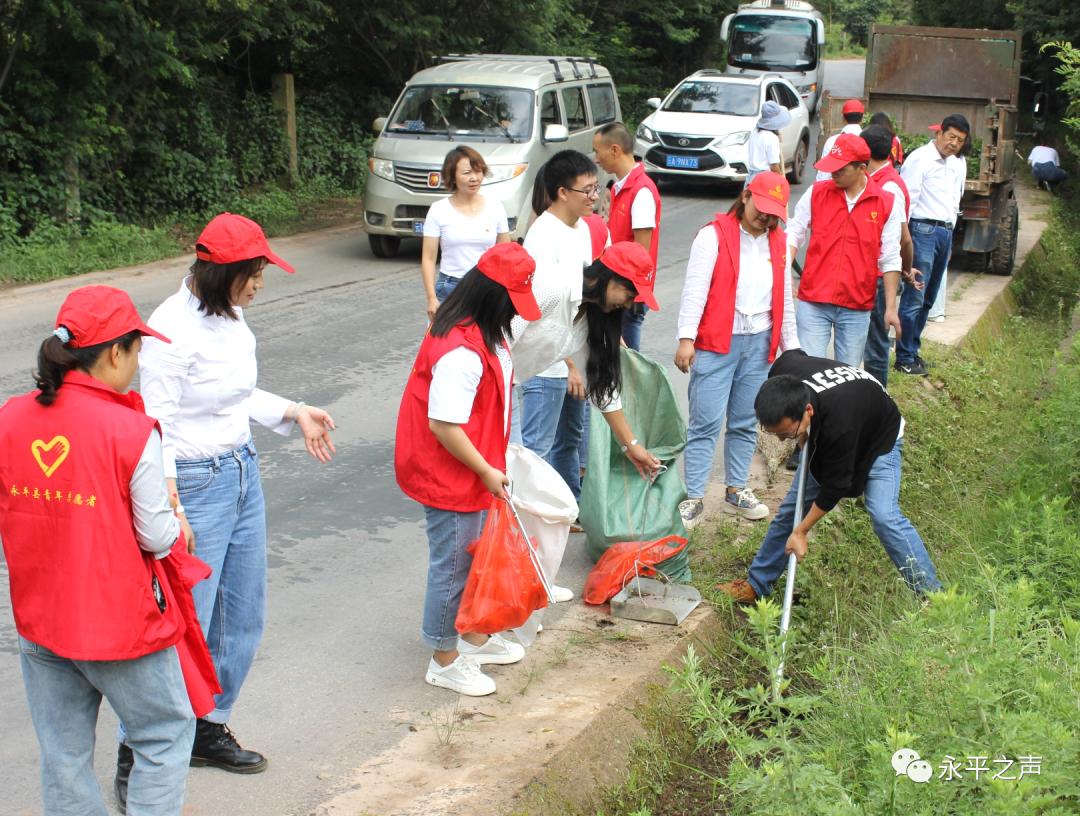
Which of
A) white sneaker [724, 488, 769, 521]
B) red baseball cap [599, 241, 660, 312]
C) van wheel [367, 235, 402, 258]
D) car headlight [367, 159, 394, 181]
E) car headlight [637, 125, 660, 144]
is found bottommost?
van wheel [367, 235, 402, 258]

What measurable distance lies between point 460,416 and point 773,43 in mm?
22755

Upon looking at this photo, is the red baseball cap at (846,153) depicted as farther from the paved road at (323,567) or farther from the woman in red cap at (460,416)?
the woman in red cap at (460,416)

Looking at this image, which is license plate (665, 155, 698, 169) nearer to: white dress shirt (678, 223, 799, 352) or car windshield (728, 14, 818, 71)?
car windshield (728, 14, 818, 71)

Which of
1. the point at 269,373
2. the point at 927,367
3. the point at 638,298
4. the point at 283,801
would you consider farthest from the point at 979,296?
the point at 283,801

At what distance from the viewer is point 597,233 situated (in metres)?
6.47

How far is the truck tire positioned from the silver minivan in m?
4.75

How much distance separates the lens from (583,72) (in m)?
16.0

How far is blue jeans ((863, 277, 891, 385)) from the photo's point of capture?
7781 millimetres

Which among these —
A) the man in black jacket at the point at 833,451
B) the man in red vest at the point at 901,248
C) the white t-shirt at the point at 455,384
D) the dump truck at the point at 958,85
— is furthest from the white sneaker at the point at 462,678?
the dump truck at the point at 958,85

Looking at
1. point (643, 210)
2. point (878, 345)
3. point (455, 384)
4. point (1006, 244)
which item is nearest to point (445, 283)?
point (643, 210)

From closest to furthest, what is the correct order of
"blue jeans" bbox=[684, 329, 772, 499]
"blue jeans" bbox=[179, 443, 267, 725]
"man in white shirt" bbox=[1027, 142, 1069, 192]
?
"blue jeans" bbox=[179, 443, 267, 725] → "blue jeans" bbox=[684, 329, 772, 499] → "man in white shirt" bbox=[1027, 142, 1069, 192]

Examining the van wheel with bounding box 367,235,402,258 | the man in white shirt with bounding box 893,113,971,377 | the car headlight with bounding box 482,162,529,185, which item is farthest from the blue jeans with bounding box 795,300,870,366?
the van wheel with bounding box 367,235,402,258

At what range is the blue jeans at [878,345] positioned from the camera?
7.78m

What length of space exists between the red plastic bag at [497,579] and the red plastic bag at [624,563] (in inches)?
44.6
